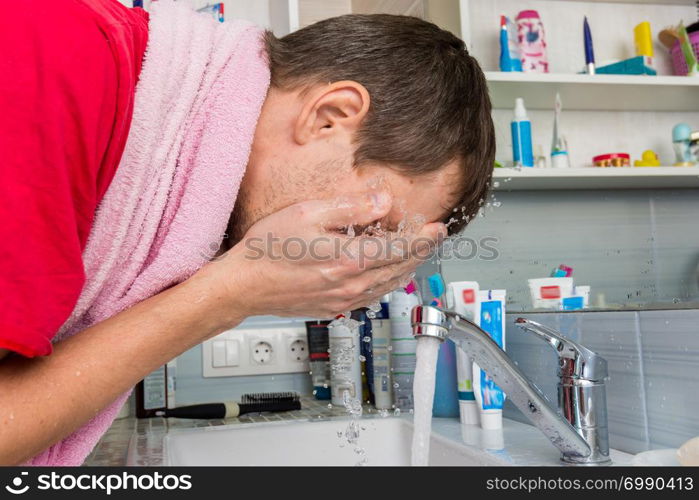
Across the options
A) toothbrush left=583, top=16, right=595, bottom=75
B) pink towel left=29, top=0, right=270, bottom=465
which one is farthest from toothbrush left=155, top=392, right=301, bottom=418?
toothbrush left=583, top=16, right=595, bottom=75

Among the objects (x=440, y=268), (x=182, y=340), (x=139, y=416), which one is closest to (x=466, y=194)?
(x=182, y=340)

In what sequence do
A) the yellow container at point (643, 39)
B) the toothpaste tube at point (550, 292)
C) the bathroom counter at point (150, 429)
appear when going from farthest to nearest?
the yellow container at point (643, 39), the toothpaste tube at point (550, 292), the bathroom counter at point (150, 429)

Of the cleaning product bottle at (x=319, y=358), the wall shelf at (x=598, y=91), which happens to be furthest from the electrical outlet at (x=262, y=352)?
the wall shelf at (x=598, y=91)

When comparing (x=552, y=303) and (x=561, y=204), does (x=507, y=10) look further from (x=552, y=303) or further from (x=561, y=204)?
(x=552, y=303)

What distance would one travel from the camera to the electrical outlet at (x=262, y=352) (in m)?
1.48

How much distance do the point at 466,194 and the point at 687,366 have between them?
314 mm

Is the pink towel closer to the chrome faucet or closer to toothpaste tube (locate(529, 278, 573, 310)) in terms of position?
the chrome faucet

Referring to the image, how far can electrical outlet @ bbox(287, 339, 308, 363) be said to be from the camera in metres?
1.50

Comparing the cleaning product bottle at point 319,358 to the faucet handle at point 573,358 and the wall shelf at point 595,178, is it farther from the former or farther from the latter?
the faucet handle at point 573,358

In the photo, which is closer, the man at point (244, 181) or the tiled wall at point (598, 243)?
the man at point (244, 181)

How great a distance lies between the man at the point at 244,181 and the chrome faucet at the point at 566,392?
0.15m

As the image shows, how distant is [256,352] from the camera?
149cm

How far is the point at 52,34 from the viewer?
48 centimetres

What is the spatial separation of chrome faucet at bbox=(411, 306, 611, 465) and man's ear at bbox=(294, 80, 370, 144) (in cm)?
28
